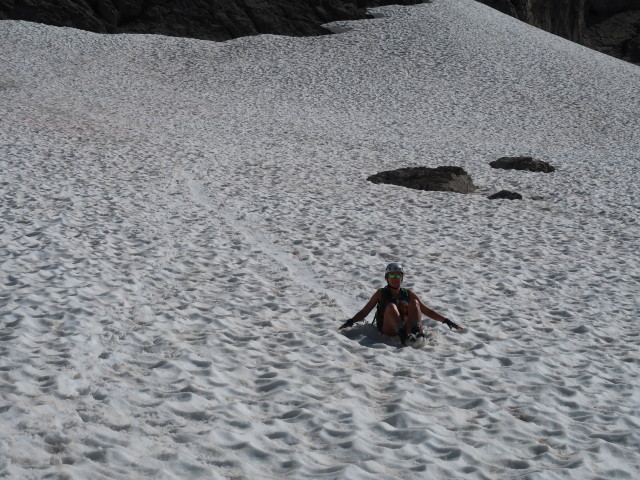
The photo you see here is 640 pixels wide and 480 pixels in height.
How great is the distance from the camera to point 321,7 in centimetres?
5353

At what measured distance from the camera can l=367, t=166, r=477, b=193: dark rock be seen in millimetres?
21000

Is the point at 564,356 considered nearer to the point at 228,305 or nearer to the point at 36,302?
the point at 228,305

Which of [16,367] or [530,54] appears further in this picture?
[530,54]

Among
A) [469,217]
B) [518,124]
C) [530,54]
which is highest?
[530,54]

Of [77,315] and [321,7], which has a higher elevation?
[321,7]

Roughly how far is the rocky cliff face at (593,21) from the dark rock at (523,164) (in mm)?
49934

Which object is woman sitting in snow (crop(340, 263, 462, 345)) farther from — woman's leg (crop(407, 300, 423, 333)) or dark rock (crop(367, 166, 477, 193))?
dark rock (crop(367, 166, 477, 193))

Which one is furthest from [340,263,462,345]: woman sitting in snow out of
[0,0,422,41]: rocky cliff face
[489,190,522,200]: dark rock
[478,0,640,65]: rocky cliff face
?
[478,0,640,65]: rocky cliff face

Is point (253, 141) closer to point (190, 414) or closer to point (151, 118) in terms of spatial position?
point (151, 118)

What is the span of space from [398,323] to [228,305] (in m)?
2.65

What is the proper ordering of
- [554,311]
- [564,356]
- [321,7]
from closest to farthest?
[564,356] < [554,311] < [321,7]

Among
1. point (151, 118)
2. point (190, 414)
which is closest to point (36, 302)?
point (190, 414)

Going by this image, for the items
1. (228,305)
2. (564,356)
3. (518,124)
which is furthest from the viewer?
(518,124)

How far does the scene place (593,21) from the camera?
276 feet
